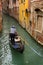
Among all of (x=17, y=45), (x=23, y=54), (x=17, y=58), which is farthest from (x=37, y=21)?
(x=17, y=58)

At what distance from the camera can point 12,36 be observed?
1527cm

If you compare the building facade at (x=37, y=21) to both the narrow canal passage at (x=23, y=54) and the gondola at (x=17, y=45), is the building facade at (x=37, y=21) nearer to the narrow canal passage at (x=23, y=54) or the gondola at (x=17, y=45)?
the narrow canal passage at (x=23, y=54)

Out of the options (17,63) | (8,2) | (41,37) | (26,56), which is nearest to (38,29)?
(41,37)

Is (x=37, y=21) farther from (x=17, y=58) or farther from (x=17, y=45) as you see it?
(x=17, y=58)

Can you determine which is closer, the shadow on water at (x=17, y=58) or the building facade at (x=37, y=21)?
the shadow on water at (x=17, y=58)

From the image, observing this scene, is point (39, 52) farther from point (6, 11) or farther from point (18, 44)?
point (6, 11)

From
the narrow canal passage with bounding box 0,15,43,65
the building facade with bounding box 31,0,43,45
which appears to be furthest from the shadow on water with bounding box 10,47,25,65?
the building facade with bounding box 31,0,43,45

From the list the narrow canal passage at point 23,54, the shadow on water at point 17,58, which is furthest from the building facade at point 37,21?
the shadow on water at point 17,58

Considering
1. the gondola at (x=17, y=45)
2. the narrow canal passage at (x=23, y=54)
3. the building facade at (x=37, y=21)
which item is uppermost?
the building facade at (x=37, y=21)

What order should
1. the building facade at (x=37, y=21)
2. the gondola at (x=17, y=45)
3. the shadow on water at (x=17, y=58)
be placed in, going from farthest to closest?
the building facade at (x=37, y=21)
the gondola at (x=17, y=45)
the shadow on water at (x=17, y=58)

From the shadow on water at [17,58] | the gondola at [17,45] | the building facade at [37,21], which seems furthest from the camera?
the building facade at [37,21]

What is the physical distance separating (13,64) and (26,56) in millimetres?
1614

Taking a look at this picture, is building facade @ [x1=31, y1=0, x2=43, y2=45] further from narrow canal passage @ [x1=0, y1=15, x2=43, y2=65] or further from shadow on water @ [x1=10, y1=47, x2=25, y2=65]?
shadow on water @ [x1=10, y1=47, x2=25, y2=65]

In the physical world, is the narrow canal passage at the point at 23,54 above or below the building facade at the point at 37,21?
below
